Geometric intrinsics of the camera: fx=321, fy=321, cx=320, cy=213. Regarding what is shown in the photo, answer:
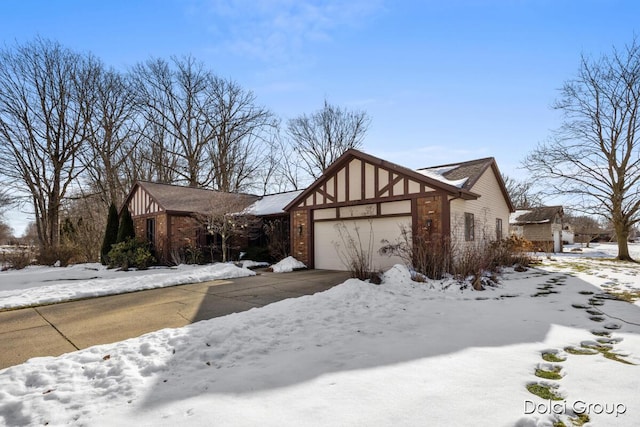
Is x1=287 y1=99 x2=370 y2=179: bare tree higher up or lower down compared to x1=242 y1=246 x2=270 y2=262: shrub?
higher up

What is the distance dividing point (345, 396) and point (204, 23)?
883 centimetres

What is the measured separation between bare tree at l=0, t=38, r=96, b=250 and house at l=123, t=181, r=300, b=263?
5.20m

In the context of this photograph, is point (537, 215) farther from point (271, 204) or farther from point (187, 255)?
point (187, 255)

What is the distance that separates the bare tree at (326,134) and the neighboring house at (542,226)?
49.0 feet

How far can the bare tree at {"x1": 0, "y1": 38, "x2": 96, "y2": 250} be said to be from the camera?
57.6 ft

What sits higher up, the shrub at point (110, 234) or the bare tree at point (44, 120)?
the bare tree at point (44, 120)

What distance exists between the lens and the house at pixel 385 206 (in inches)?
385

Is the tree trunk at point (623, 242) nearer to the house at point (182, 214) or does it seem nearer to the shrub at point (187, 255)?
the house at point (182, 214)

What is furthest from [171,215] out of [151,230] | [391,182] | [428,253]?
[428,253]

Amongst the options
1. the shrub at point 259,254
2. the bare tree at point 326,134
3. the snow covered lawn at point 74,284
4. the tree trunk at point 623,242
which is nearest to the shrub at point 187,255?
the snow covered lawn at point 74,284

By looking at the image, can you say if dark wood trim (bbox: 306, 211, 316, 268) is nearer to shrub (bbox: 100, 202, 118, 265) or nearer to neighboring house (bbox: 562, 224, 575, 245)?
shrub (bbox: 100, 202, 118, 265)

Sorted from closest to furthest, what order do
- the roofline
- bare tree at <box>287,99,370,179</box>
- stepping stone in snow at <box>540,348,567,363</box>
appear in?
stepping stone in snow at <box>540,348,567,363</box> → the roofline → bare tree at <box>287,99,370,179</box>

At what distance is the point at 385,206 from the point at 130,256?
1059 cm

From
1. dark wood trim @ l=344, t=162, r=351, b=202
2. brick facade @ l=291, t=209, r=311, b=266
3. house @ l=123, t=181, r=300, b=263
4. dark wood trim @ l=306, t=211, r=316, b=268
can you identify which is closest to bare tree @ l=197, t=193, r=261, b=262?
house @ l=123, t=181, r=300, b=263
